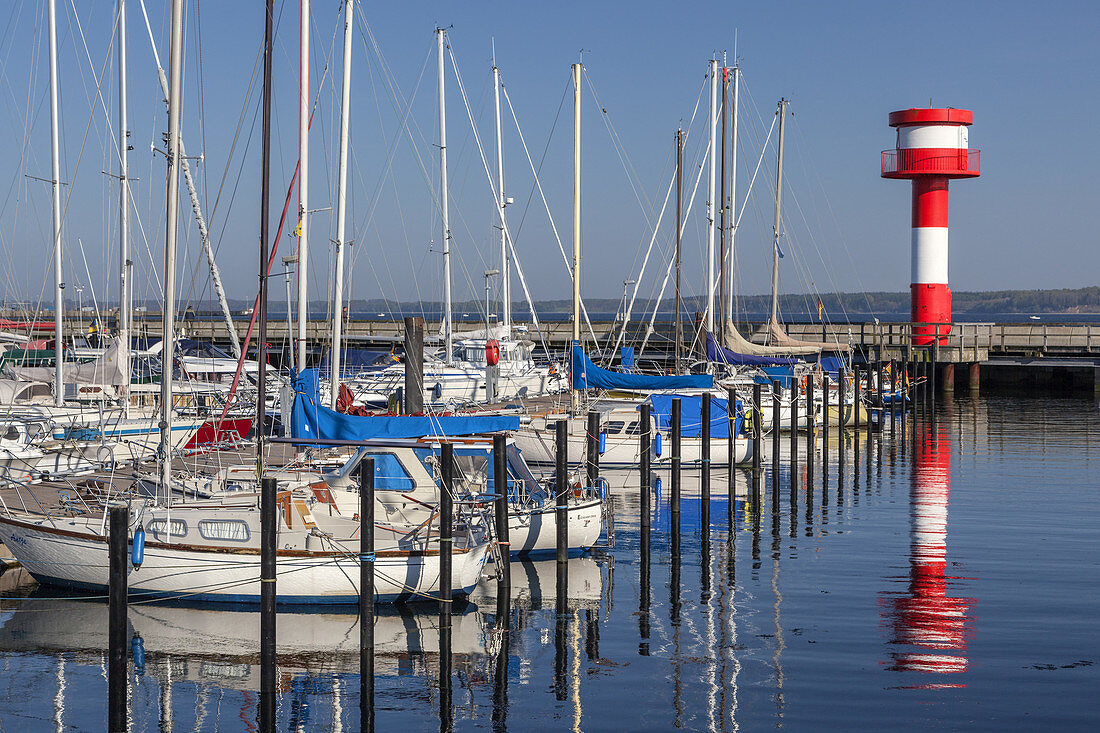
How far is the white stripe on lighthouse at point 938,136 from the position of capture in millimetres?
47125

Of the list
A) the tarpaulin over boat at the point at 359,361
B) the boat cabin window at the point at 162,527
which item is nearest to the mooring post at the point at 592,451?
the boat cabin window at the point at 162,527

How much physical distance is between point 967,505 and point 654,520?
655 centimetres

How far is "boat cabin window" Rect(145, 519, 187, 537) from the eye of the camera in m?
15.3

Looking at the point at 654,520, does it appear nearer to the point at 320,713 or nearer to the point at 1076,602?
the point at 1076,602

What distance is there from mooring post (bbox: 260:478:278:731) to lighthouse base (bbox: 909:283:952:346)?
40.9m

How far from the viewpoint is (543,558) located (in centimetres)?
1859

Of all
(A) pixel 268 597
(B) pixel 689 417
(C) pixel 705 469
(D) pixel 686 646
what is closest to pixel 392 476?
(D) pixel 686 646

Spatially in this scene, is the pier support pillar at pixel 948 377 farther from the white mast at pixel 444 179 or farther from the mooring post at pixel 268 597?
the mooring post at pixel 268 597

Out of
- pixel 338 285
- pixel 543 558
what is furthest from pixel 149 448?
pixel 543 558

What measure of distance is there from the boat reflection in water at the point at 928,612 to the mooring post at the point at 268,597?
670 cm

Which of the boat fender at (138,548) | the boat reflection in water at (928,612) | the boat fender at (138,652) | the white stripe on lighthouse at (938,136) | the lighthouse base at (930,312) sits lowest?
the boat fender at (138,652)

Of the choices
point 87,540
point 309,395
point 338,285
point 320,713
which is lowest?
point 320,713

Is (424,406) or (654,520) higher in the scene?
(424,406)

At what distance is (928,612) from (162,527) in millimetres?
10072
